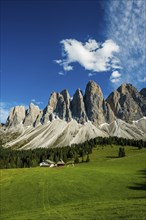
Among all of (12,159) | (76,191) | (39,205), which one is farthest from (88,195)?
(12,159)

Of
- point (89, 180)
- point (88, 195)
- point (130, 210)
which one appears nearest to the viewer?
point (130, 210)

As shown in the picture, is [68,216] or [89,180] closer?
[68,216]

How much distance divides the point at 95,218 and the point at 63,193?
32.8 meters

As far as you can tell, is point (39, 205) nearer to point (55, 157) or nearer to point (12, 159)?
point (55, 157)

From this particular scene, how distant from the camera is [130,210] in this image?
34625 millimetres

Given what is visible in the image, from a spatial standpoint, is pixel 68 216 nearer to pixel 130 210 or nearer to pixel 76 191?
pixel 130 210

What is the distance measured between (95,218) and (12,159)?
17070 centimetres

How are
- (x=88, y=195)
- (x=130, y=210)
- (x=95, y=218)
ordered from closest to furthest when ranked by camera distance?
(x=95, y=218), (x=130, y=210), (x=88, y=195)

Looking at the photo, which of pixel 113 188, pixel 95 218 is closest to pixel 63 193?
pixel 113 188

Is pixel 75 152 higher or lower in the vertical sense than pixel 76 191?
higher

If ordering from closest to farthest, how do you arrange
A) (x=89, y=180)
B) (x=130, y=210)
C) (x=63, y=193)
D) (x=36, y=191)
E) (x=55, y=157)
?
(x=130, y=210), (x=63, y=193), (x=36, y=191), (x=89, y=180), (x=55, y=157)

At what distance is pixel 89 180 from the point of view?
80562mm

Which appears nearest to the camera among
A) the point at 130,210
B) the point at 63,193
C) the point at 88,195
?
the point at 130,210

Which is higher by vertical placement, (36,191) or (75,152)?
(75,152)
